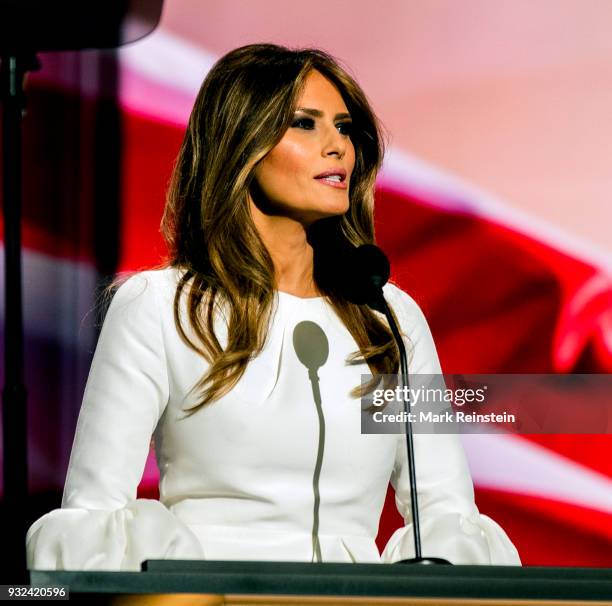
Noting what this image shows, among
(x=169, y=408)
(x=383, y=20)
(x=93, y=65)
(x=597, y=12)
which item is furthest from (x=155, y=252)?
(x=597, y=12)

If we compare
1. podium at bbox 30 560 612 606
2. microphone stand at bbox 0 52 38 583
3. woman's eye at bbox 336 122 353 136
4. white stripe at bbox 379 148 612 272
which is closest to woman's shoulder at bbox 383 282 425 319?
woman's eye at bbox 336 122 353 136

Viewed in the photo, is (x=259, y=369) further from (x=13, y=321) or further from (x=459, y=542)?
(x=13, y=321)

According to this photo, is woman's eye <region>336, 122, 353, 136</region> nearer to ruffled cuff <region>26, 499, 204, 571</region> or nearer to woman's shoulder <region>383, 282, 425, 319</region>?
woman's shoulder <region>383, 282, 425, 319</region>

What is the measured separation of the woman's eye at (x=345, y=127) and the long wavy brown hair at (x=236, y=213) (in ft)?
0.18

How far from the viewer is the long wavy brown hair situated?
→ 2.03m

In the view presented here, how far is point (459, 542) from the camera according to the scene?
1881 mm

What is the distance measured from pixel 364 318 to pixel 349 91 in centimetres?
40

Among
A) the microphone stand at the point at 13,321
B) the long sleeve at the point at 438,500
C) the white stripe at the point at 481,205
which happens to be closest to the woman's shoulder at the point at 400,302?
the long sleeve at the point at 438,500

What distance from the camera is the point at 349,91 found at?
2.19 metres

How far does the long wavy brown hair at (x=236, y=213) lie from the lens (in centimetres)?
203

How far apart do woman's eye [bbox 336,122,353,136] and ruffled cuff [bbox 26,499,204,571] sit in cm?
76

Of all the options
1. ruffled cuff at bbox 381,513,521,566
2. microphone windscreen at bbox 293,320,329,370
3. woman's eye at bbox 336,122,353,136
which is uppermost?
woman's eye at bbox 336,122,353,136

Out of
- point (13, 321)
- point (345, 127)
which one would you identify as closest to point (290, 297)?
point (345, 127)

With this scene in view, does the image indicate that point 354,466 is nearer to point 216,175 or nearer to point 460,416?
point 216,175
